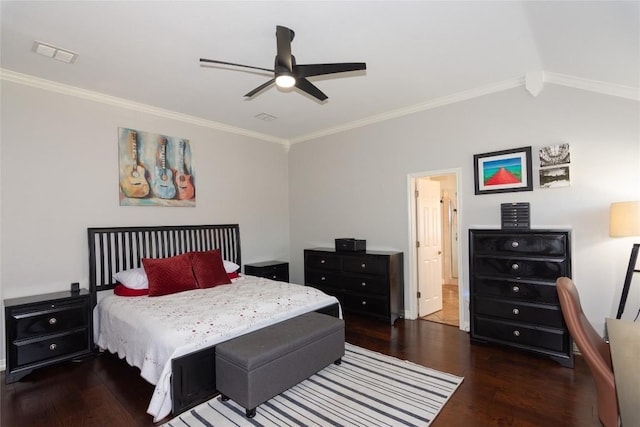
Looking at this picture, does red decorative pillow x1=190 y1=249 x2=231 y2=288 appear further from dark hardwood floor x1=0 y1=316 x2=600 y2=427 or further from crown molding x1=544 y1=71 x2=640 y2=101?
crown molding x1=544 y1=71 x2=640 y2=101

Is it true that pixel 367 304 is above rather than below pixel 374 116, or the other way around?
below

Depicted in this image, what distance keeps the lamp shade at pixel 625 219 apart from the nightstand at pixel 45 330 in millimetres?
4997

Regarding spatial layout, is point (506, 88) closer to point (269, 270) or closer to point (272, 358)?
point (272, 358)

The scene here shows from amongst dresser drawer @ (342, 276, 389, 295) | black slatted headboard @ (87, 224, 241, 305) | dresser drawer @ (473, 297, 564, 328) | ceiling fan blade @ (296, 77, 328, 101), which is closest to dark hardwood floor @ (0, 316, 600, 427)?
dresser drawer @ (473, 297, 564, 328)

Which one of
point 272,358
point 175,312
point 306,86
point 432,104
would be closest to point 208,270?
point 175,312

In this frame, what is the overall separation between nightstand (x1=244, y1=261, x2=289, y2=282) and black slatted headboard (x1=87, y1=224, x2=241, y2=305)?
0.28 meters

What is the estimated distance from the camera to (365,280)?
175 inches

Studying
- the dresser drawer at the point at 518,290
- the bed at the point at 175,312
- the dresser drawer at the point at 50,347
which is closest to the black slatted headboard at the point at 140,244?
the bed at the point at 175,312

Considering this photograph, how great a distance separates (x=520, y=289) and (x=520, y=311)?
221 millimetres

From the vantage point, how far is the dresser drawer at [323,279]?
188 inches

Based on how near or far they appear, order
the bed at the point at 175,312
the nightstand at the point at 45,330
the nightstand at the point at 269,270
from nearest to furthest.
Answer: the bed at the point at 175,312, the nightstand at the point at 45,330, the nightstand at the point at 269,270

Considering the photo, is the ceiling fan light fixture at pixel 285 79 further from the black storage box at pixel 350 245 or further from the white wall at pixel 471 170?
the black storage box at pixel 350 245

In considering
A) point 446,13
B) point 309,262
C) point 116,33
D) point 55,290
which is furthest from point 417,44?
point 55,290

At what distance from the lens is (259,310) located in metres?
2.92
